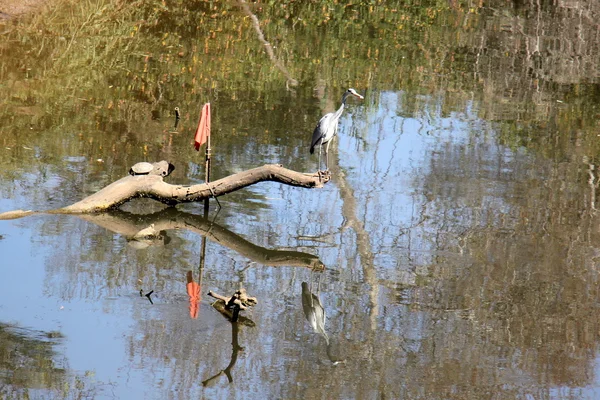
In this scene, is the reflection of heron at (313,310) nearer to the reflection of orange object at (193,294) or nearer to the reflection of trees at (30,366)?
the reflection of orange object at (193,294)

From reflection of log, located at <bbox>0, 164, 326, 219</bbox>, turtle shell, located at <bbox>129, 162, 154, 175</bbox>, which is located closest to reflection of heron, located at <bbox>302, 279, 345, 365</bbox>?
reflection of log, located at <bbox>0, 164, 326, 219</bbox>

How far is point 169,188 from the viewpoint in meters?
11.3

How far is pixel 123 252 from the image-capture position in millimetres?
10383

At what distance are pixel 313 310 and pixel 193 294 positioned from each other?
1.18 m

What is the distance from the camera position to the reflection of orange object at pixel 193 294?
9125 millimetres

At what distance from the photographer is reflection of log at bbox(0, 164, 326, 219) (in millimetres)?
10938

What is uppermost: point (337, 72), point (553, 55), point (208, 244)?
point (553, 55)

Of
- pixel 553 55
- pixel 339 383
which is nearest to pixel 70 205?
pixel 339 383

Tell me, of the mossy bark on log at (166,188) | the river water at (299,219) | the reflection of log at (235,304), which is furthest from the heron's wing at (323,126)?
the reflection of log at (235,304)

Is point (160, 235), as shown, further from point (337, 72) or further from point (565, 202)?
point (337, 72)

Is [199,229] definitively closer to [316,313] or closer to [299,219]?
[299,219]

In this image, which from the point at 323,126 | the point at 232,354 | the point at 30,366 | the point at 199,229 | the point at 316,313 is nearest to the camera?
the point at 30,366

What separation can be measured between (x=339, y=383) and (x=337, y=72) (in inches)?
461

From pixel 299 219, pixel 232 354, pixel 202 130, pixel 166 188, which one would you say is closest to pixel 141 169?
pixel 166 188
